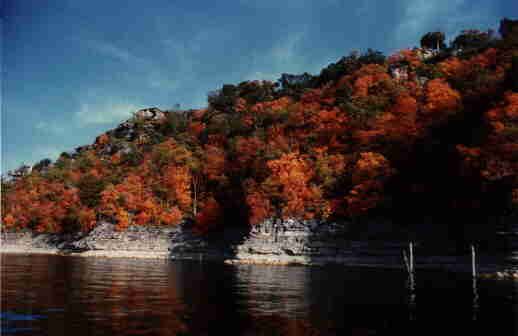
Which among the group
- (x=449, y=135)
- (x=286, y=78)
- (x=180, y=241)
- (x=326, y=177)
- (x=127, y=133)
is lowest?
(x=180, y=241)

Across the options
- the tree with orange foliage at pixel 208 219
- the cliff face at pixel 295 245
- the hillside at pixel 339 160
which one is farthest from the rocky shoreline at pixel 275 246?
the hillside at pixel 339 160

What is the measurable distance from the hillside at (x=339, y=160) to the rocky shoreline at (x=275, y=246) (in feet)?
7.19

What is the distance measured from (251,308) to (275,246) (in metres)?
31.4

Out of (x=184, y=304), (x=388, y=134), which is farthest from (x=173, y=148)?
(x=184, y=304)

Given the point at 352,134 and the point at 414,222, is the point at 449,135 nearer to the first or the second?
the point at 414,222

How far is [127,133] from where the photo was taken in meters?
120

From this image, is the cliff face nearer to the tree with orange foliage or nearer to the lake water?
the tree with orange foliage

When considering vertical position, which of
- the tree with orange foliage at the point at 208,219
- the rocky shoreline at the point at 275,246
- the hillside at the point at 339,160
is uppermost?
the hillside at the point at 339,160

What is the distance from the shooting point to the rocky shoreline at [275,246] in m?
39.7

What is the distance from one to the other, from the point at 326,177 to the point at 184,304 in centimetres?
3708

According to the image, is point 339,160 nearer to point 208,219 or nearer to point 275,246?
point 275,246

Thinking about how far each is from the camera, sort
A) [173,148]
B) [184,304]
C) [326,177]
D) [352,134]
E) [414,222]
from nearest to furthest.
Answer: [184,304], [414,222], [326,177], [352,134], [173,148]

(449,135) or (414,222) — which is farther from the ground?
(449,135)

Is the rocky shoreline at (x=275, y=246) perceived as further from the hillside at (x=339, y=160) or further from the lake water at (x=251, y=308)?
the lake water at (x=251, y=308)
